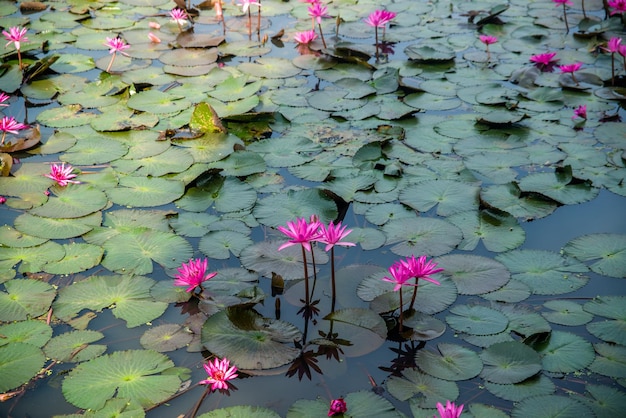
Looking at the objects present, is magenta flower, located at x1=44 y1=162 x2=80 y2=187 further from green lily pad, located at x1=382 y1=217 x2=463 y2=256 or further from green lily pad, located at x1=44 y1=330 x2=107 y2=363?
green lily pad, located at x1=382 y1=217 x2=463 y2=256

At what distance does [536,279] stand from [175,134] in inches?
91.6

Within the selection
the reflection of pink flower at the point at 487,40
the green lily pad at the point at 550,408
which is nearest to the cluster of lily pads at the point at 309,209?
the green lily pad at the point at 550,408

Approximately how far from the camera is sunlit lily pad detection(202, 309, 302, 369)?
2.52 metres

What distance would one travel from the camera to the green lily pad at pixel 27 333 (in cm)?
263

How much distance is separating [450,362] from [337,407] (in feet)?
1.75

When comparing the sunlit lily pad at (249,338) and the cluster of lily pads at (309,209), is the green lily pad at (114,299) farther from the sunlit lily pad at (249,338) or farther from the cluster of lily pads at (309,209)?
the sunlit lily pad at (249,338)

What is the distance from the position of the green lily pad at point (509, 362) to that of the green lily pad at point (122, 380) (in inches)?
46.1

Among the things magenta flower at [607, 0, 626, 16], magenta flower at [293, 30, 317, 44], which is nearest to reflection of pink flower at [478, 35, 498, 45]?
magenta flower at [607, 0, 626, 16]

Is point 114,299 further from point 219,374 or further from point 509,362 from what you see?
point 509,362

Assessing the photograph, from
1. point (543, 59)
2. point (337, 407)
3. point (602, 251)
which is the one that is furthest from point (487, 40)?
point (337, 407)

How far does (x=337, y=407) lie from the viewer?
7.39ft

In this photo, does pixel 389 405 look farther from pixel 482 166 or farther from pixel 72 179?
pixel 72 179

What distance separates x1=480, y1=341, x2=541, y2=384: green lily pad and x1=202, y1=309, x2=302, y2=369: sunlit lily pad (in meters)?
0.73

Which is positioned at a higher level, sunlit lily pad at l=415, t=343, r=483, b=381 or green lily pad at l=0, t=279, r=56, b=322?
sunlit lily pad at l=415, t=343, r=483, b=381
